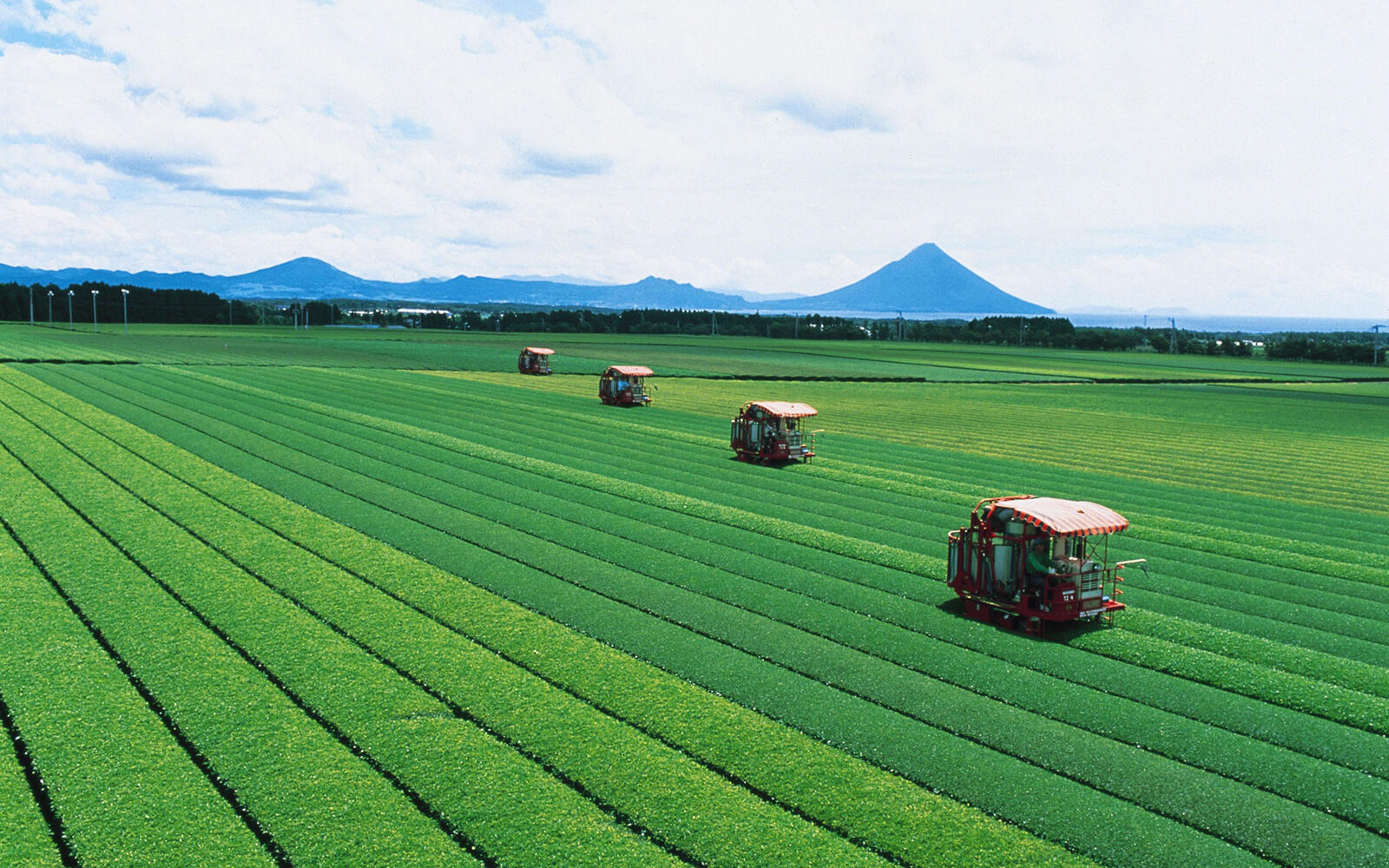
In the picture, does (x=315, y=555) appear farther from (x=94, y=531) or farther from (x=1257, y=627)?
(x=1257, y=627)

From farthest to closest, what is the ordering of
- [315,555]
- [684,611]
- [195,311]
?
[195,311]
[315,555]
[684,611]

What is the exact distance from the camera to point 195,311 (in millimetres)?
182125

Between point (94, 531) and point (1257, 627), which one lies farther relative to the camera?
point (94, 531)

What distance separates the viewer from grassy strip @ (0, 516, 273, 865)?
11.3 meters

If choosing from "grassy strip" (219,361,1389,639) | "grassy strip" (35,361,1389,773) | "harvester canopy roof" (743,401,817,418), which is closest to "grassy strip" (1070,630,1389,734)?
"grassy strip" (35,361,1389,773)

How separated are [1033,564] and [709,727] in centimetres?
765

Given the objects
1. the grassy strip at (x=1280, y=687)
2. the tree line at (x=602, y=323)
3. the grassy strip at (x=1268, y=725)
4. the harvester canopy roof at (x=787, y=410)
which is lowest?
the grassy strip at (x=1268, y=725)

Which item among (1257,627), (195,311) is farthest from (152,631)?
(195,311)

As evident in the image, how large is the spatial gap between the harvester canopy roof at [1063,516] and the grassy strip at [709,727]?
6627mm

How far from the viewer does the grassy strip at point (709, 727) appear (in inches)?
465

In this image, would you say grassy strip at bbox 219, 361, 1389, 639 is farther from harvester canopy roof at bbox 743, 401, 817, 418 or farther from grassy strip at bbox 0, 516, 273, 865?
grassy strip at bbox 0, 516, 273, 865

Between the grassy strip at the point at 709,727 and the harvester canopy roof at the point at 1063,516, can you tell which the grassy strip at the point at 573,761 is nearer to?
the grassy strip at the point at 709,727

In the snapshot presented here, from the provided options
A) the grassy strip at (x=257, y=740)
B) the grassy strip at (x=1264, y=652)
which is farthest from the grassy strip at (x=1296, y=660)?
the grassy strip at (x=257, y=740)

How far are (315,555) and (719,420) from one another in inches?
1247
